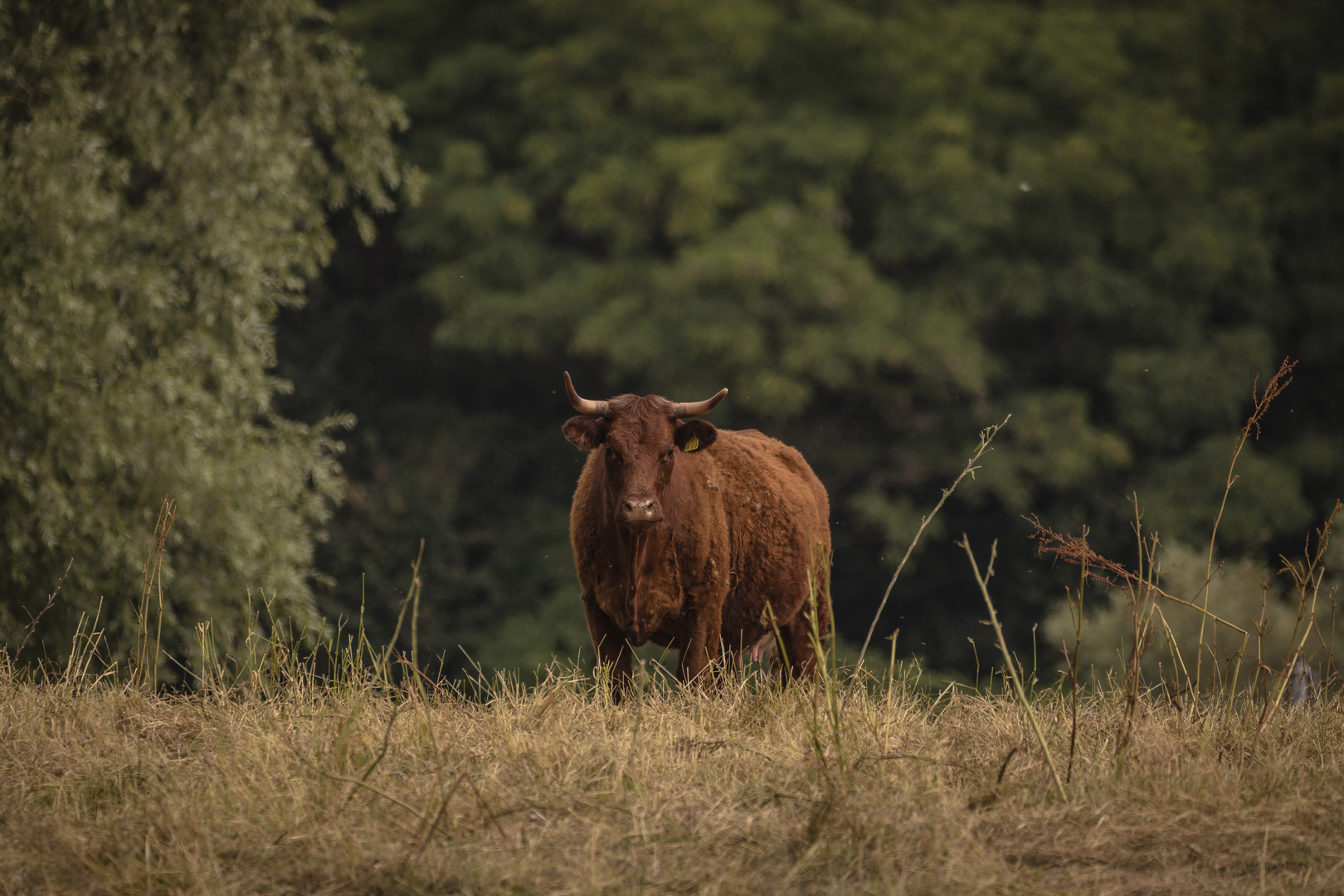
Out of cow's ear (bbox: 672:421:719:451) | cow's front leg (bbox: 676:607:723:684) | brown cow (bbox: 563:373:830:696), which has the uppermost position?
cow's ear (bbox: 672:421:719:451)

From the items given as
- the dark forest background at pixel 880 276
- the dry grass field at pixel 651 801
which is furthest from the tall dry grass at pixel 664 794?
the dark forest background at pixel 880 276

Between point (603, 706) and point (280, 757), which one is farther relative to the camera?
point (603, 706)

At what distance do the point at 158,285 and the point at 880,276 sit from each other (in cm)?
1095

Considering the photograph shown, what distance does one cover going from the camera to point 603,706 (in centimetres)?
475

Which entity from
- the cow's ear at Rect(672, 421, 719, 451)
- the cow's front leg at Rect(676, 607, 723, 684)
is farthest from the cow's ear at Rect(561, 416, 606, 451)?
the cow's front leg at Rect(676, 607, 723, 684)

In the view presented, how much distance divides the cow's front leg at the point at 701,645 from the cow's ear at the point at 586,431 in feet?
3.28

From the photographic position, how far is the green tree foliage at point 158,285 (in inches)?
400

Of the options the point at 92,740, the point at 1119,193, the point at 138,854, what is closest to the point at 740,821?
the point at 138,854

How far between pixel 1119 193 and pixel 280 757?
52.6ft

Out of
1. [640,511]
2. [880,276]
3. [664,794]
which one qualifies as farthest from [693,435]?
[880,276]

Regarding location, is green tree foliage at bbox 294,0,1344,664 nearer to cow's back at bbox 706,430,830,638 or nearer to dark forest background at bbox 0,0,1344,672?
dark forest background at bbox 0,0,1344,672

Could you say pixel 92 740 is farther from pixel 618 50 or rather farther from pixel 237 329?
pixel 618 50

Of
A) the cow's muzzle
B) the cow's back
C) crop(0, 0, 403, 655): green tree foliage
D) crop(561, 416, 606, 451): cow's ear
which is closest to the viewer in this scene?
the cow's muzzle

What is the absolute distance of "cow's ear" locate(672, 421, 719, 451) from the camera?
20.7ft
